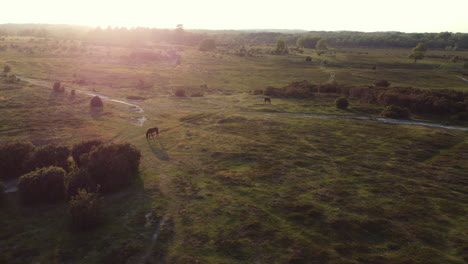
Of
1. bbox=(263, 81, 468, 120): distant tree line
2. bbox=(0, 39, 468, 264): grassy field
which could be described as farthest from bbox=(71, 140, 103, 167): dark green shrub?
bbox=(263, 81, 468, 120): distant tree line

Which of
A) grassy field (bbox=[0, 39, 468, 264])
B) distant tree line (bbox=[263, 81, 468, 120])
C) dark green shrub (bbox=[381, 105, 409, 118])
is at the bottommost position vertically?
grassy field (bbox=[0, 39, 468, 264])

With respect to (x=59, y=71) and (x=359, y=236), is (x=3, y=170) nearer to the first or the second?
(x=359, y=236)

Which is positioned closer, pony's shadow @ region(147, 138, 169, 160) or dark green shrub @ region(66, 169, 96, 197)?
dark green shrub @ region(66, 169, 96, 197)

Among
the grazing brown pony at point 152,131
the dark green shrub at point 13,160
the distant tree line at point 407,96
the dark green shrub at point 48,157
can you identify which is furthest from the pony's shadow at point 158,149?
the distant tree line at point 407,96

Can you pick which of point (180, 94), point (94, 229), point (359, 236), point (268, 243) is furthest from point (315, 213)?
point (180, 94)

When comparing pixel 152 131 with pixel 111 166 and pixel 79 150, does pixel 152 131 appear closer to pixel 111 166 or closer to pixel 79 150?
pixel 79 150

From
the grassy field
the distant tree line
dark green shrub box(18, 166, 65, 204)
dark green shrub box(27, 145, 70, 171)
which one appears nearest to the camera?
the grassy field

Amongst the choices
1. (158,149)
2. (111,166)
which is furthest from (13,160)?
(158,149)

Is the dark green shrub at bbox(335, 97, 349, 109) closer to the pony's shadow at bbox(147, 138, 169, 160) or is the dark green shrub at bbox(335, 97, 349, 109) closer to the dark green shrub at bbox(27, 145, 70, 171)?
the pony's shadow at bbox(147, 138, 169, 160)
